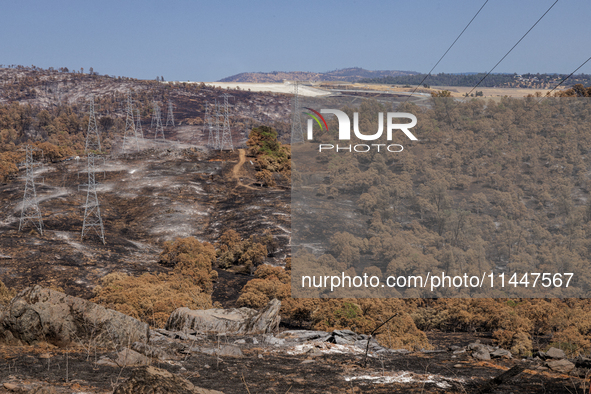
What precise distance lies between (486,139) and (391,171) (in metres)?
4.95

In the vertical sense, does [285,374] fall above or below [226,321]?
above

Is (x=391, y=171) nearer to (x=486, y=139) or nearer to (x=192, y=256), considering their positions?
(x=486, y=139)

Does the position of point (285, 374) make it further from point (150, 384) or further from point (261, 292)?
point (261, 292)

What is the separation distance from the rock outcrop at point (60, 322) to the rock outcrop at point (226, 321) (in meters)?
3.40

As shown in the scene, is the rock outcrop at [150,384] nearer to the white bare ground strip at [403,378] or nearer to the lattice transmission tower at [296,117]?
the white bare ground strip at [403,378]

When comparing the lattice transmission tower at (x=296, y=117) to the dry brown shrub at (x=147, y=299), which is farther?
the lattice transmission tower at (x=296, y=117)

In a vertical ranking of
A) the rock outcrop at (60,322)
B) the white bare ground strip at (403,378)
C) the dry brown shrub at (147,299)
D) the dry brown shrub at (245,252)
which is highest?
the rock outcrop at (60,322)

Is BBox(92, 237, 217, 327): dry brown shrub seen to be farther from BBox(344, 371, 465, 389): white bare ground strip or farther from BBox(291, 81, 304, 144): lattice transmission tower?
BBox(291, 81, 304, 144): lattice transmission tower

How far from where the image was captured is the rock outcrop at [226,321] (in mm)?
14328

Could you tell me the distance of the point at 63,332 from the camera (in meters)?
10.2

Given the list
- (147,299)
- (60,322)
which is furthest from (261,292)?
(60,322)

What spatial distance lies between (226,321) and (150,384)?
9.44 m

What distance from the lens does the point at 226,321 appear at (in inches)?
580

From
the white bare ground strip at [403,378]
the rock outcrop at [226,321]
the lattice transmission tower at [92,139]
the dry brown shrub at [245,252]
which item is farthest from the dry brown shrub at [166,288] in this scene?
the lattice transmission tower at [92,139]
